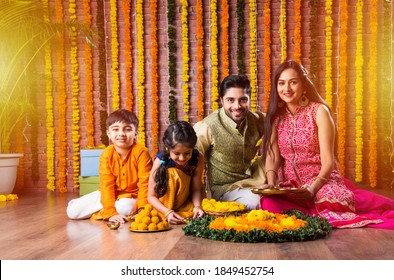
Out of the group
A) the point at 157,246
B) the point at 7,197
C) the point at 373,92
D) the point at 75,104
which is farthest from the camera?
the point at 75,104

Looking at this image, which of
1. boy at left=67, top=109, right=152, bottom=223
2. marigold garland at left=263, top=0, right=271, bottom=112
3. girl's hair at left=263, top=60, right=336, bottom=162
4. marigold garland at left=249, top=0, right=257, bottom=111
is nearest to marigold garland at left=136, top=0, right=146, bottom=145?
marigold garland at left=249, top=0, right=257, bottom=111

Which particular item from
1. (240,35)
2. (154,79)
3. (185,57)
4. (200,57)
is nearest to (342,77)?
(240,35)

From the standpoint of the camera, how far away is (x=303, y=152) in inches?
151

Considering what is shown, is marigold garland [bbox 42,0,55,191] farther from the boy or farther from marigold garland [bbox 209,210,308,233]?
marigold garland [bbox 209,210,308,233]

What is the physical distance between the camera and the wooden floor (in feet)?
8.67

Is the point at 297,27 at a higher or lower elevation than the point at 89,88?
higher

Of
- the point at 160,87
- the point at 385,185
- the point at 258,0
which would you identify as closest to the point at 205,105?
the point at 160,87

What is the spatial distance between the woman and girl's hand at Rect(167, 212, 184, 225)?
60 centimetres

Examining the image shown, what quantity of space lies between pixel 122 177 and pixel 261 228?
4.25 feet

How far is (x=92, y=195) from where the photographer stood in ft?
13.3

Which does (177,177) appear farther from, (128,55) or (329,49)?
(329,49)

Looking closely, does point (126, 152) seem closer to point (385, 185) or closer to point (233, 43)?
point (233, 43)

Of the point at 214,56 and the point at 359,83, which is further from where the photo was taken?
the point at 214,56

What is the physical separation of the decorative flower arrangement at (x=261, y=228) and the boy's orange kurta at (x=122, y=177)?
2.22 ft
